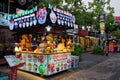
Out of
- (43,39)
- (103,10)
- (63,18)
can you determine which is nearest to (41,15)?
(43,39)

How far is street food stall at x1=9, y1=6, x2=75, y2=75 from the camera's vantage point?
11.7 meters

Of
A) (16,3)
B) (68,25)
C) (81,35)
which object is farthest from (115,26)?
(68,25)

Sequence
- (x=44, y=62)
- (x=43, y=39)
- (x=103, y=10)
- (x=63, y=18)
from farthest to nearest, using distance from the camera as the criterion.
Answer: (x=103, y=10) < (x=63, y=18) < (x=43, y=39) < (x=44, y=62)

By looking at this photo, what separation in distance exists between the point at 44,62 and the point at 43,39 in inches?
49.4

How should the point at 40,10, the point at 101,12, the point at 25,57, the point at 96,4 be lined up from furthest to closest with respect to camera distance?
the point at 101,12, the point at 96,4, the point at 25,57, the point at 40,10

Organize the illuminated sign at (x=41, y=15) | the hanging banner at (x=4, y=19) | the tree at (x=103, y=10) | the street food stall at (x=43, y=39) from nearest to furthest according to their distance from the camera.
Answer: the illuminated sign at (x=41, y=15) < the street food stall at (x=43, y=39) < the hanging banner at (x=4, y=19) < the tree at (x=103, y=10)

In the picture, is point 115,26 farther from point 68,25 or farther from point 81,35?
point 68,25

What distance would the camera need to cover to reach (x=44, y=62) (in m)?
11.8

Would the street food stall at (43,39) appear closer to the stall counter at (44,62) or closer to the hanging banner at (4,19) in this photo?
the stall counter at (44,62)

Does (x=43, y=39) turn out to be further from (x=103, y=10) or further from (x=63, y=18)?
(x=103, y=10)

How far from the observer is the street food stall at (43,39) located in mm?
11711

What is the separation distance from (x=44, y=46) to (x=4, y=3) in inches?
316

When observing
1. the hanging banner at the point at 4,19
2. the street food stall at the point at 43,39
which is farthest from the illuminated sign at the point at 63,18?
the hanging banner at the point at 4,19

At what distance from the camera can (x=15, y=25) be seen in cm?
1325
